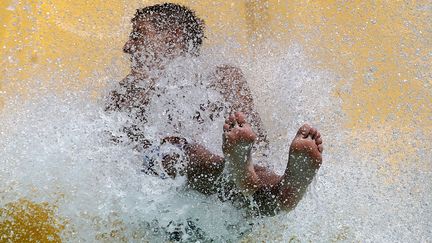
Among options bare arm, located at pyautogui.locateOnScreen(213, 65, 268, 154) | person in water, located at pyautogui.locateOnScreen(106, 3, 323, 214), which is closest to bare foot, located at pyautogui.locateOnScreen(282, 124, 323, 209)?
person in water, located at pyautogui.locateOnScreen(106, 3, 323, 214)

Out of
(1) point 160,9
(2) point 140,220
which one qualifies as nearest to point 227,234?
(2) point 140,220

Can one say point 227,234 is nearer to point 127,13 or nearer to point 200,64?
Answer: point 200,64

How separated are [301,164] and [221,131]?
1.51 feet

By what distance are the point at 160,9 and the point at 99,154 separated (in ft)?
1.62

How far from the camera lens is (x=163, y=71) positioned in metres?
2.07

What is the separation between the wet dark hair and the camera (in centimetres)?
204

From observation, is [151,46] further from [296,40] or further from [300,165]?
[300,165]

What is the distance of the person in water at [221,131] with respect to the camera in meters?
1.55

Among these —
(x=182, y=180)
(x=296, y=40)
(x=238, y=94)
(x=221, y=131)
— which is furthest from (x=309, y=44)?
(x=182, y=180)

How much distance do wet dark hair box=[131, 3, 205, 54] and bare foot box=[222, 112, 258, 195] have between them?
587 millimetres

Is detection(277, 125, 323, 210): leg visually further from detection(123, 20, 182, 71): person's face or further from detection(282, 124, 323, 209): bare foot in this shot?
detection(123, 20, 182, 71): person's face

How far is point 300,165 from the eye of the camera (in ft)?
5.09

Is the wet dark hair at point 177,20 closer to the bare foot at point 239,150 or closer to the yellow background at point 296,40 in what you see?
the yellow background at point 296,40

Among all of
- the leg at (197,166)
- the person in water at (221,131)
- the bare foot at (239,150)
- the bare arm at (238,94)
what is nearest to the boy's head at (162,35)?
the person in water at (221,131)
